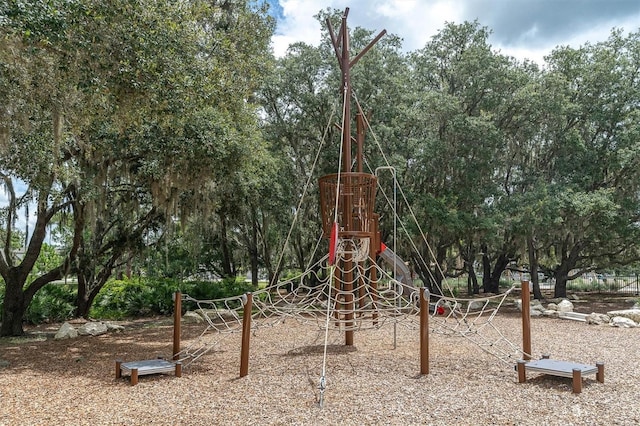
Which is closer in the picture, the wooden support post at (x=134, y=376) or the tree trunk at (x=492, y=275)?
the wooden support post at (x=134, y=376)

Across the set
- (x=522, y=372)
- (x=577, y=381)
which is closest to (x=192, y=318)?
(x=522, y=372)

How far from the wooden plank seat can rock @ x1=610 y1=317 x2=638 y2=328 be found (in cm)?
834

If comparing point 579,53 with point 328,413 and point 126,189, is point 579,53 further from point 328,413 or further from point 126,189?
point 328,413

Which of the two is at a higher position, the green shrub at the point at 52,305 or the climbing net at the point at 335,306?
the climbing net at the point at 335,306

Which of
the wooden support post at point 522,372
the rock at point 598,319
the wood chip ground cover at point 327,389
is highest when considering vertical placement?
the wooden support post at point 522,372

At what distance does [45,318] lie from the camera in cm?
1126

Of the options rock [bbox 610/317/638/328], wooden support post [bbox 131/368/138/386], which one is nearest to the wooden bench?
wooden support post [bbox 131/368/138/386]

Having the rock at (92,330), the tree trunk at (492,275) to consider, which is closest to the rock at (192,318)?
the rock at (92,330)

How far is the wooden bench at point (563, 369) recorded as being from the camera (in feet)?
13.8

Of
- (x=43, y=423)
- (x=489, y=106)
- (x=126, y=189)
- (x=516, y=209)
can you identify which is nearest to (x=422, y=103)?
(x=489, y=106)

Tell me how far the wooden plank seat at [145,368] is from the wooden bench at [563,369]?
11.4 ft

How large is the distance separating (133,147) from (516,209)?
8.95m

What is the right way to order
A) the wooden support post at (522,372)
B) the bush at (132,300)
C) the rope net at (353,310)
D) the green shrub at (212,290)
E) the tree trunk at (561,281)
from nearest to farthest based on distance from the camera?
the wooden support post at (522,372) < the rope net at (353,310) < the bush at (132,300) < the green shrub at (212,290) < the tree trunk at (561,281)

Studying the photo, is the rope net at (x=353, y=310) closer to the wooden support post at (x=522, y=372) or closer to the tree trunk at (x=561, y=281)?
the wooden support post at (x=522, y=372)
